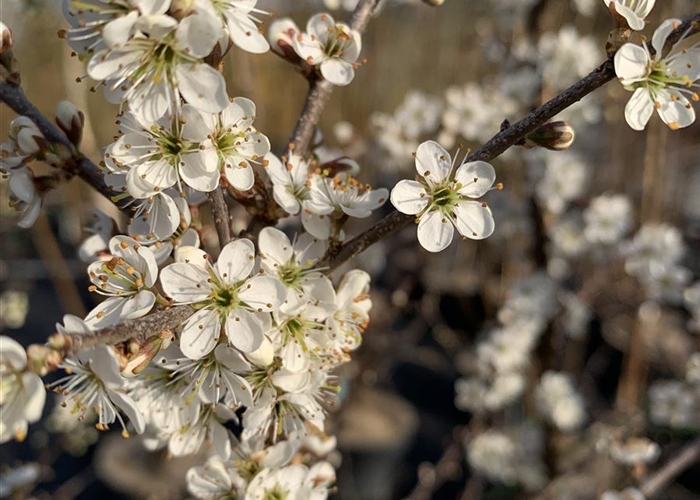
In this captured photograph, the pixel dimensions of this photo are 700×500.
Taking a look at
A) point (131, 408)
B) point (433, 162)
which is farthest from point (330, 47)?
point (131, 408)

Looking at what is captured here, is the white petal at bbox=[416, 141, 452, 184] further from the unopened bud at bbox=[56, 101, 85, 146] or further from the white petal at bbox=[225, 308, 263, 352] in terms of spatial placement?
the unopened bud at bbox=[56, 101, 85, 146]

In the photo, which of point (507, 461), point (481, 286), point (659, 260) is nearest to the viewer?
point (659, 260)

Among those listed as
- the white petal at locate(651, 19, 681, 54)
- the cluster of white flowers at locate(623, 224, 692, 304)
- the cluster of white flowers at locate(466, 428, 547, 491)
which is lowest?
the cluster of white flowers at locate(466, 428, 547, 491)

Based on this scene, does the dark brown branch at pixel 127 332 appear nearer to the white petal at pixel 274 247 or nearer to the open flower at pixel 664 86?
the white petal at pixel 274 247

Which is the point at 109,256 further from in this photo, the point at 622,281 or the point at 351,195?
the point at 622,281

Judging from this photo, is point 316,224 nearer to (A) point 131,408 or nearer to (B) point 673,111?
(A) point 131,408

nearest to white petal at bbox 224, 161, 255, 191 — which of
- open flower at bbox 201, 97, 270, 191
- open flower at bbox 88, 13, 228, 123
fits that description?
open flower at bbox 201, 97, 270, 191
